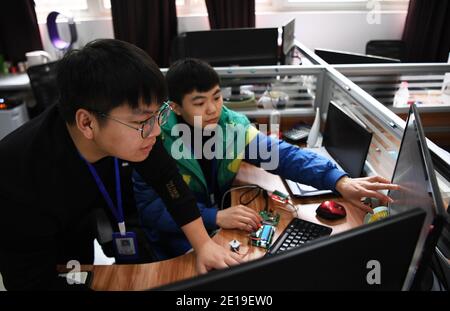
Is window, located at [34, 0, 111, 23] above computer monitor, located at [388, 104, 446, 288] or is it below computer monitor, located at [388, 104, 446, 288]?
above

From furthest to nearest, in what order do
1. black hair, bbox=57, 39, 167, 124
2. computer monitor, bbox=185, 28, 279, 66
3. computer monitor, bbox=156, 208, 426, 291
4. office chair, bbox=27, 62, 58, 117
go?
office chair, bbox=27, 62, 58, 117
computer monitor, bbox=185, 28, 279, 66
black hair, bbox=57, 39, 167, 124
computer monitor, bbox=156, 208, 426, 291

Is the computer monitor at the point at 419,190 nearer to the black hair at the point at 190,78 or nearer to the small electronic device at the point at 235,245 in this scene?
the small electronic device at the point at 235,245

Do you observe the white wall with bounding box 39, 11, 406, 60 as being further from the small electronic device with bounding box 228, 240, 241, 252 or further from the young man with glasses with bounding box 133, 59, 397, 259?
the small electronic device with bounding box 228, 240, 241, 252

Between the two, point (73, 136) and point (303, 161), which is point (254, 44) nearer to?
point (303, 161)

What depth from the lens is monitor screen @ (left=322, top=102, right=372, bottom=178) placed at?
53.1 inches

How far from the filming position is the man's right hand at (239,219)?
3.87 feet

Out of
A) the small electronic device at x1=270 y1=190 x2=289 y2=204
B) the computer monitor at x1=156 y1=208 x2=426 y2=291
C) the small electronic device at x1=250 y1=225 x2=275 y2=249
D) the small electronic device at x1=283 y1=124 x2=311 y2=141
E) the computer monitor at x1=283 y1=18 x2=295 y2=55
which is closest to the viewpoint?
the computer monitor at x1=156 y1=208 x2=426 y2=291

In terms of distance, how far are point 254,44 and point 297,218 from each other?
1.47 m

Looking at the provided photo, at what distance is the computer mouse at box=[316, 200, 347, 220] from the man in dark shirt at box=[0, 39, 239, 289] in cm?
39

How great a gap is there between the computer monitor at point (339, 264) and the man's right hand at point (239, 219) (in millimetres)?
578

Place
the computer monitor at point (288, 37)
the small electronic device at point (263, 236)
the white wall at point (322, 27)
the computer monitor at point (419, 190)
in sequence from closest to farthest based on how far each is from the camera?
the computer monitor at point (419, 190)
the small electronic device at point (263, 236)
the computer monitor at point (288, 37)
the white wall at point (322, 27)

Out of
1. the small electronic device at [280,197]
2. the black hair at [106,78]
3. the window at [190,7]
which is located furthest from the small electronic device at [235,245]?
the window at [190,7]

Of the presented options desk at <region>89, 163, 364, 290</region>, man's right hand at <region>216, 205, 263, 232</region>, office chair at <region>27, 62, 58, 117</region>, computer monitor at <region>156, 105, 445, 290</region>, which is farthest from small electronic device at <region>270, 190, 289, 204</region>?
office chair at <region>27, 62, 58, 117</region>

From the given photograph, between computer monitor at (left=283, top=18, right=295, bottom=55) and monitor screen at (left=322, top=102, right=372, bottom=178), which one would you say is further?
computer monitor at (left=283, top=18, right=295, bottom=55)
